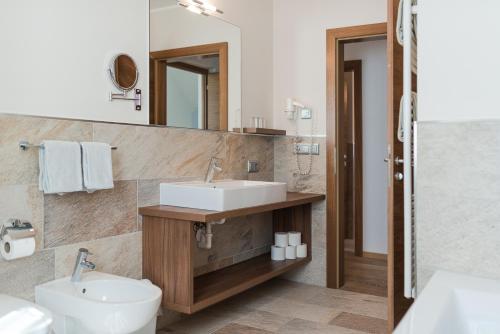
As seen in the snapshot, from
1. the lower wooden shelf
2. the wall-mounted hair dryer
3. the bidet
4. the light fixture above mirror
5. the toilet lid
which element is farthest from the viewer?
the wall-mounted hair dryer

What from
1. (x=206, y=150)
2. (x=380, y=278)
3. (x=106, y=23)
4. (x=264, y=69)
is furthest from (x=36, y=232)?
(x=380, y=278)

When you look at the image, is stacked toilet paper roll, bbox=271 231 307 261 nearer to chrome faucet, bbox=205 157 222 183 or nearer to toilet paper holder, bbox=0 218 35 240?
chrome faucet, bbox=205 157 222 183

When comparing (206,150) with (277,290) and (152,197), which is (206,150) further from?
(277,290)

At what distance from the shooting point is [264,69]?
3.70 m

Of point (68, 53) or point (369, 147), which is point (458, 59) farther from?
point (369, 147)

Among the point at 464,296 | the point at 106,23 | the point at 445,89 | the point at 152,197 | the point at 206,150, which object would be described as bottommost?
the point at 464,296

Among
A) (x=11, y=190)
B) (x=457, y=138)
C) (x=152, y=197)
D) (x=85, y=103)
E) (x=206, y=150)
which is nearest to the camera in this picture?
(x=457, y=138)

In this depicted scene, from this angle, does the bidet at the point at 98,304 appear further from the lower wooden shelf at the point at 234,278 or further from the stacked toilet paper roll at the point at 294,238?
the stacked toilet paper roll at the point at 294,238

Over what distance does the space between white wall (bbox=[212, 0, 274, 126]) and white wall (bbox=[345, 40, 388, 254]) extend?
121 cm

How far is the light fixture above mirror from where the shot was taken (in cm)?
287

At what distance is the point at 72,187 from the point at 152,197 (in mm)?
622

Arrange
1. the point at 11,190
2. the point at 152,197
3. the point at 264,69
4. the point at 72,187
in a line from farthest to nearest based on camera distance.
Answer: the point at 264,69 < the point at 152,197 < the point at 72,187 < the point at 11,190

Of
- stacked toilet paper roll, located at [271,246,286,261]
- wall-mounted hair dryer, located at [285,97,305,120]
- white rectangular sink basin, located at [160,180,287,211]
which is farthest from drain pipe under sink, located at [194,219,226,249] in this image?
wall-mounted hair dryer, located at [285,97,305,120]

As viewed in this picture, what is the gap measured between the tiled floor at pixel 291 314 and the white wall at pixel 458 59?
165cm
